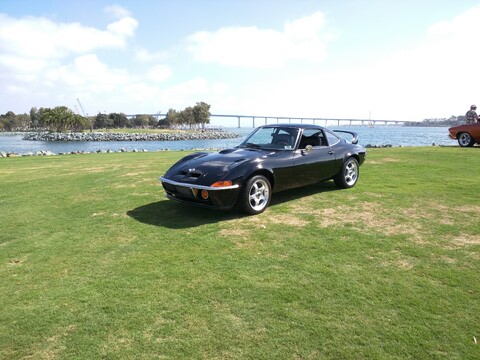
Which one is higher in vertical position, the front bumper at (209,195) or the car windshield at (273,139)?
the car windshield at (273,139)

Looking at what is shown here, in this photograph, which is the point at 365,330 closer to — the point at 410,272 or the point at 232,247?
the point at 410,272

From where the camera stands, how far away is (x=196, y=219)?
17.1ft

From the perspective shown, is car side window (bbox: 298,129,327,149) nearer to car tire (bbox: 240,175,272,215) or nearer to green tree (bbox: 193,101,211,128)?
car tire (bbox: 240,175,272,215)

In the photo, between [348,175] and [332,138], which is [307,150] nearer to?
[332,138]

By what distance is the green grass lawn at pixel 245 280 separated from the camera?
2.43 meters

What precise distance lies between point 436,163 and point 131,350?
10.6 metres

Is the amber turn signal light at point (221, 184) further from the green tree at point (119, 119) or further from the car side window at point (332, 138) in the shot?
the green tree at point (119, 119)

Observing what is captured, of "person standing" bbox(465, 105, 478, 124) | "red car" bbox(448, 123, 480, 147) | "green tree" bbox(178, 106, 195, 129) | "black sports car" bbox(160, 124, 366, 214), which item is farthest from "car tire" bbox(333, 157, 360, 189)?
"green tree" bbox(178, 106, 195, 129)

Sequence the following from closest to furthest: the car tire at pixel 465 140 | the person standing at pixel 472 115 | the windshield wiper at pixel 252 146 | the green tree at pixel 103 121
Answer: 1. the windshield wiper at pixel 252 146
2. the car tire at pixel 465 140
3. the person standing at pixel 472 115
4. the green tree at pixel 103 121

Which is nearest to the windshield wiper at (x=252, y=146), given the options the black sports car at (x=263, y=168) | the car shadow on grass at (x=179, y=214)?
the black sports car at (x=263, y=168)

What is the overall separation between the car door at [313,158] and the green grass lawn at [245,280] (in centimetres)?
56

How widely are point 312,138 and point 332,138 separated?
26.8 inches

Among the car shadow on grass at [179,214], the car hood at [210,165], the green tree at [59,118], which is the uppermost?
the green tree at [59,118]

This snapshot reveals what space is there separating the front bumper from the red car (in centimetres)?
1449
